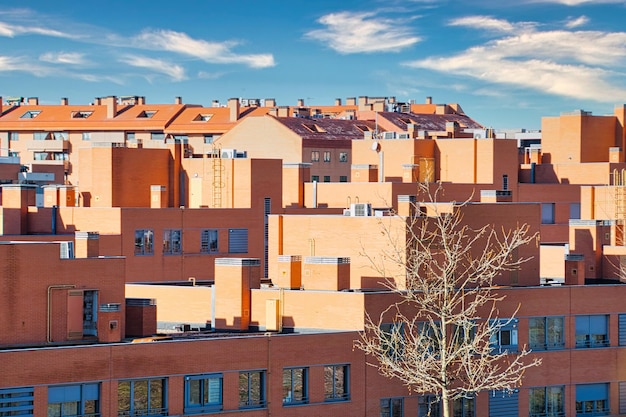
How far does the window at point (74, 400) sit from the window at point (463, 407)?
18.8 metres

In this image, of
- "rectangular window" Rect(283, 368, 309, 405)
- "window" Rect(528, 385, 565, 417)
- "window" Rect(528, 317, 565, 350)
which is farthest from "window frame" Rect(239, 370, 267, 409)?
"window" Rect(528, 385, 565, 417)

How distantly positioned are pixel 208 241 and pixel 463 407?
101 feet

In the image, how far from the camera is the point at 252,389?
58.2 meters

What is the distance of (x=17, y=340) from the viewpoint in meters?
56.5

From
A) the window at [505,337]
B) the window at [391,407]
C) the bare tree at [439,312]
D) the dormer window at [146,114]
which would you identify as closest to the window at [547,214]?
the bare tree at [439,312]

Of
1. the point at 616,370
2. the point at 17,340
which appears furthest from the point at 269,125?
the point at 17,340

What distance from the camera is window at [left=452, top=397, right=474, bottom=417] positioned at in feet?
213

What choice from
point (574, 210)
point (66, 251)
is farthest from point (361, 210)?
point (574, 210)

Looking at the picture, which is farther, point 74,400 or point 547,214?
point 547,214

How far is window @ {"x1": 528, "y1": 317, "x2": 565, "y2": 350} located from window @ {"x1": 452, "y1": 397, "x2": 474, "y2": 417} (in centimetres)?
484

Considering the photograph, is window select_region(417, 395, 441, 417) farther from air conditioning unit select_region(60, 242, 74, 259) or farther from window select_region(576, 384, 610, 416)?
air conditioning unit select_region(60, 242, 74, 259)

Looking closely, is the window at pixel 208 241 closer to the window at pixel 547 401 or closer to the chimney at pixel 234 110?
the window at pixel 547 401

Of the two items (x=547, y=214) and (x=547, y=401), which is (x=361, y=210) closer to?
(x=547, y=401)

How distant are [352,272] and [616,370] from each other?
587 inches
